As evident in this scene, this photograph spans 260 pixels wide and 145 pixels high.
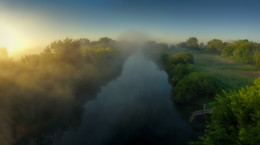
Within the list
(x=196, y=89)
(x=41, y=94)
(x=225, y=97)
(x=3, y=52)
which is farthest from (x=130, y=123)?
(x=3, y=52)

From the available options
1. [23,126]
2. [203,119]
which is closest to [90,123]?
[23,126]

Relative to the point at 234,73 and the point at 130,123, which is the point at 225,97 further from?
the point at 234,73

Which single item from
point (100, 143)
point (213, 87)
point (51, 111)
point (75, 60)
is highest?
point (75, 60)

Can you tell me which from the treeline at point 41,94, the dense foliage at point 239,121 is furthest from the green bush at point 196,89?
the treeline at point 41,94

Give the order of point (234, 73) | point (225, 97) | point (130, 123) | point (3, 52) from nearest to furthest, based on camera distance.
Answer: point (225, 97), point (130, 123), point (3, 52), point (234, 73)

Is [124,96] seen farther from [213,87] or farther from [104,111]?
[213,87]

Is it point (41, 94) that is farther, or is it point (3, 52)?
point (3, 52)
